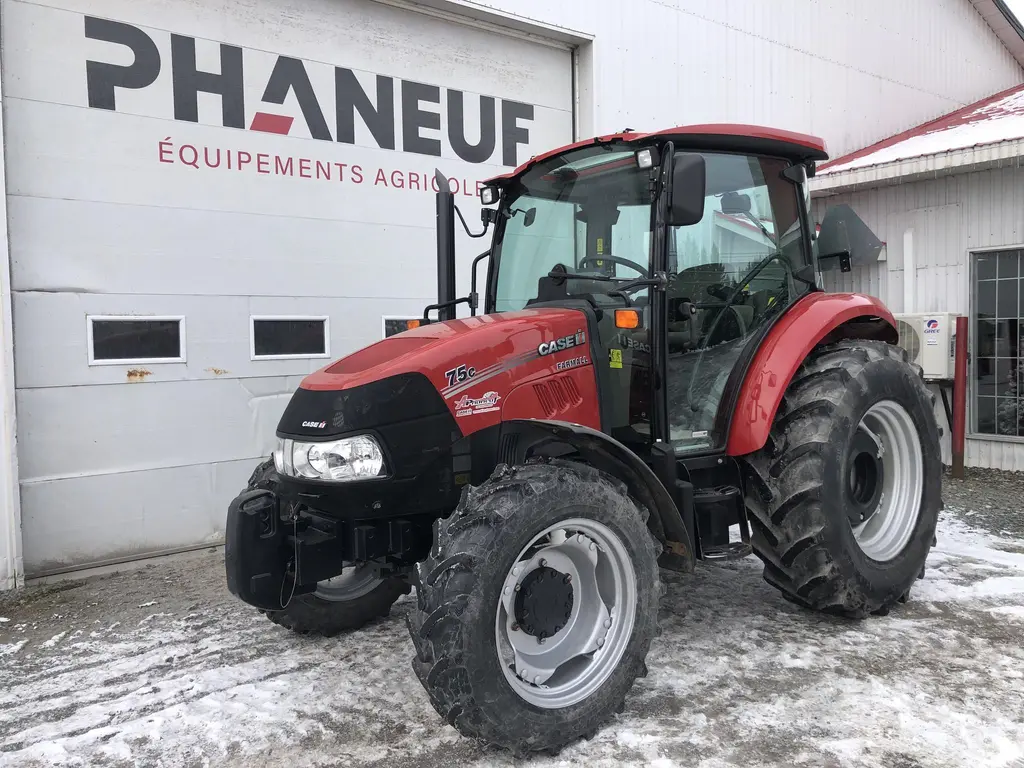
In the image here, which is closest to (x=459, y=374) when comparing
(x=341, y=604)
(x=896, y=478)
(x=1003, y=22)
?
(x=341, y=604)

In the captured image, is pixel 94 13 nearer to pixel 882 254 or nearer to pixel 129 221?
pixel 129 221

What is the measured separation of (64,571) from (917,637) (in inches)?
185

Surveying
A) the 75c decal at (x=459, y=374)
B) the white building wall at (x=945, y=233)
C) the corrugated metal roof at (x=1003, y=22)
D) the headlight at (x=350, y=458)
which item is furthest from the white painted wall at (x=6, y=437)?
the corrugated metal roof at (x=1003, y=22)

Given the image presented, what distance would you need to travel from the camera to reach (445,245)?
12.5 feet

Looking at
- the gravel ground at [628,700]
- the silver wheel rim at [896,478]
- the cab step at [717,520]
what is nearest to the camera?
the gravel ground at [628,700]

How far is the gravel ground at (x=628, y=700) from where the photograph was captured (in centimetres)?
275

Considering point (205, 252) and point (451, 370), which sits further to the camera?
point (205, 252)

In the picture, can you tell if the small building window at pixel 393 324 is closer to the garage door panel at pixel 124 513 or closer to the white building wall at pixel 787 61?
the garage door panel at pixel 124 513

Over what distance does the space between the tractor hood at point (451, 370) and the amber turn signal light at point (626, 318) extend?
0.19 metres

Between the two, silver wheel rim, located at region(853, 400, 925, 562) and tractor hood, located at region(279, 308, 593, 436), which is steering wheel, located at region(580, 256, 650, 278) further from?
silver wheel rim, located at region(853, 400, 925, 562)

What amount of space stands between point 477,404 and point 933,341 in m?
5.86

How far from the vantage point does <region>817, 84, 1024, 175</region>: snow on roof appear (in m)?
7.22

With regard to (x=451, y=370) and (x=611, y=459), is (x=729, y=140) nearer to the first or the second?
(x=611, y=459)

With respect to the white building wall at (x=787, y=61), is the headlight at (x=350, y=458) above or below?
below
